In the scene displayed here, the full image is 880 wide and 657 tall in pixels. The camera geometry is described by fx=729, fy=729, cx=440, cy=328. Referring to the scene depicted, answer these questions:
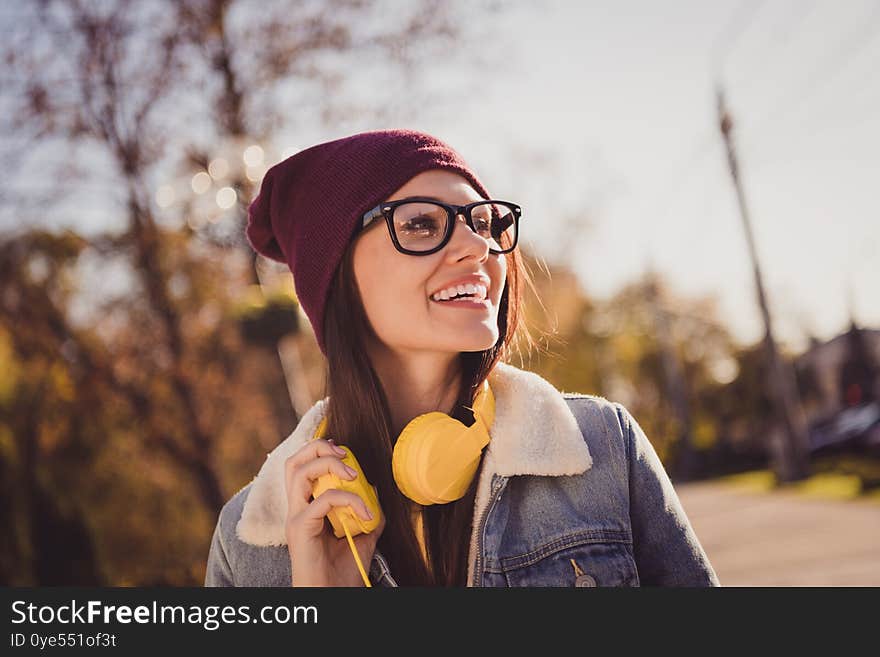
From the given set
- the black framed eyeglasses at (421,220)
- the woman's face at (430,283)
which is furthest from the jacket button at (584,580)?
the black framed eyeglasses at (421,220)

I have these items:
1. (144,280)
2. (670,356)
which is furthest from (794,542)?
(670,356)

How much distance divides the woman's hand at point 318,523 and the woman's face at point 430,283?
365mm

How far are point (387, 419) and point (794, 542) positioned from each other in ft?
31.3

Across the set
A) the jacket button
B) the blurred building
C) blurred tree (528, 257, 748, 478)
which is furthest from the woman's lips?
blurred tree (528, 257, 748, 478)

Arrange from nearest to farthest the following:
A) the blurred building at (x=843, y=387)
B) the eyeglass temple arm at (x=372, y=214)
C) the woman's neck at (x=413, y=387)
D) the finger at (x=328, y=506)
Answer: the finger at (x=328, y=506) < the eyeglass temple arm at (x=372, y=214) < the woman's neck at (x=413, y=387) < the blurred building at (x=843, y=387)

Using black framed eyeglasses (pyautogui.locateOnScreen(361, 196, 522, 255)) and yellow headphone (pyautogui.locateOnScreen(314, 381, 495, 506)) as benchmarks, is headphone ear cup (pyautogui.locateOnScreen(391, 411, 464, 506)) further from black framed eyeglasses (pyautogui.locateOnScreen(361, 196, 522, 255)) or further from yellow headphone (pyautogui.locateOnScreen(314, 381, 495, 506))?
black framed eyeglasses (pyautogui.locateOnScreen(361, 196, 522, 255))

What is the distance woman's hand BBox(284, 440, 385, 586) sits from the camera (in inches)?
67.1

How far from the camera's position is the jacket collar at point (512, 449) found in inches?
73.5

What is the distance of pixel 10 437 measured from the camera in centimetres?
970

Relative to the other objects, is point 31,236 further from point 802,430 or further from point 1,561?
point 802,430

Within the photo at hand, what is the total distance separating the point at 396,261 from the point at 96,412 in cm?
800

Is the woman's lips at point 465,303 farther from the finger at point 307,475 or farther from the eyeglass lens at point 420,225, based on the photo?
the finger at point 307,475

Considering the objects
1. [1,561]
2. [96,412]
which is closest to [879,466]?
[96,412]

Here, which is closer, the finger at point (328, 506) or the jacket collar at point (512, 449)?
the finger at point (328, 506)
